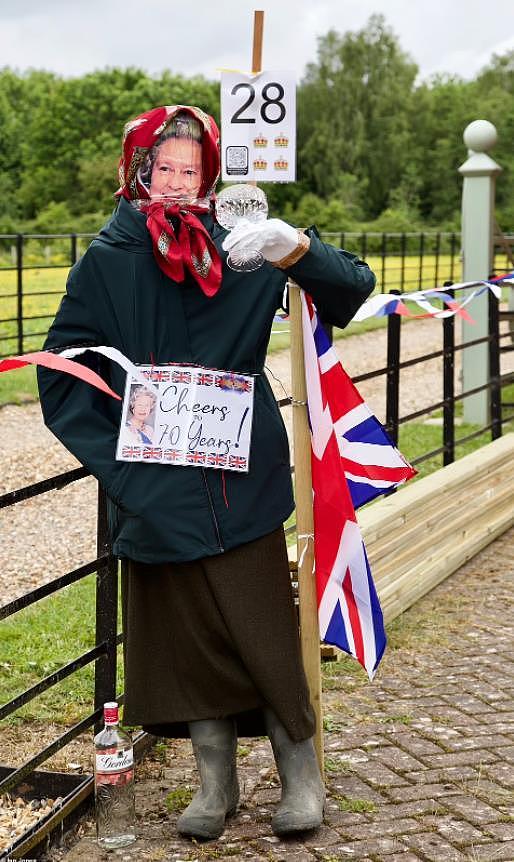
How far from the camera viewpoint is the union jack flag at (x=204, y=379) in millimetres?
3229

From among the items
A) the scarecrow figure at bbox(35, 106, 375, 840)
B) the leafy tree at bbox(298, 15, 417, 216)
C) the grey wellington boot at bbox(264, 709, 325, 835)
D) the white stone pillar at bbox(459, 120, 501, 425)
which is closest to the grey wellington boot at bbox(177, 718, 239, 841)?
the scarecrow figure at bbox(35, 106, 375, 840)

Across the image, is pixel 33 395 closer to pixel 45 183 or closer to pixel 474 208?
pixel 474 208

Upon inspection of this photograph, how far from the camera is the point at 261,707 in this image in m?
3.44

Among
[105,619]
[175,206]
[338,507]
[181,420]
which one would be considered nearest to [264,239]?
[175,206]

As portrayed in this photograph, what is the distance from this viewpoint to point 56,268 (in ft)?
61.6

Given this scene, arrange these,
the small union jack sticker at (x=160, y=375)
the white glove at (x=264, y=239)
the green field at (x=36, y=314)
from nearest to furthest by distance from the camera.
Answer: the white glove at (x=264, y=239) < the small union jack sticker at (x=160, y=375) < the green field at (x=36, y=314)

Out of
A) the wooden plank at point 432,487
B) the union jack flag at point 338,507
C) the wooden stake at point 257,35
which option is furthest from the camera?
the wooden stake at point 257,35

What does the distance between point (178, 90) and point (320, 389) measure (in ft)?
228

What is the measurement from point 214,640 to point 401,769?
3.14 feet

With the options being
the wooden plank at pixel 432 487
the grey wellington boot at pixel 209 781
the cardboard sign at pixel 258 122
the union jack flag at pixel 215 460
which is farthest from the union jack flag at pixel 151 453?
the cardboard sign at pixel 258 122

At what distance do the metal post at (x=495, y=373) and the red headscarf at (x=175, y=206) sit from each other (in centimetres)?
524

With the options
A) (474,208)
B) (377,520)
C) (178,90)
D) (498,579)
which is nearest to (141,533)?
(377,520)

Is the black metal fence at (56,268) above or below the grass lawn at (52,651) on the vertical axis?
above

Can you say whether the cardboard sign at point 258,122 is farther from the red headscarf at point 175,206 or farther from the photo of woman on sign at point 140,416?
the photo of woman on sign at point 140,416
